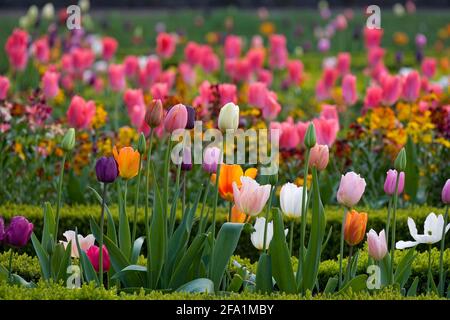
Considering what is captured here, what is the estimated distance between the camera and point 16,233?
3.95 meters

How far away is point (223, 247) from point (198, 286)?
17 cm

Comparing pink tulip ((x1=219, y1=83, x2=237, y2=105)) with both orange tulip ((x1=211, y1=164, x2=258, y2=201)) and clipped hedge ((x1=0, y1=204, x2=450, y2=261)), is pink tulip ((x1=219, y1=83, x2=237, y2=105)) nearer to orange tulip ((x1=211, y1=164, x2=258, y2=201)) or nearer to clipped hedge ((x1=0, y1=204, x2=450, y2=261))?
clipped hedge ((x1=0, y1=204, x2=450, y2=261))

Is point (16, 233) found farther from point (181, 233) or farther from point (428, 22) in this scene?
point (428, 22)

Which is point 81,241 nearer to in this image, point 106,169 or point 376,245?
point 106,169

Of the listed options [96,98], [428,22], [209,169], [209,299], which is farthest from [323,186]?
[428,22]

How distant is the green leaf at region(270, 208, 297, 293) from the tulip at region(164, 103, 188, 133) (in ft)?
1.54

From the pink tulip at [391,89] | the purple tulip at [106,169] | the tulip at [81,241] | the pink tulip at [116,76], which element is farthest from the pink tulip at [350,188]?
the pink tulip at [116,76]

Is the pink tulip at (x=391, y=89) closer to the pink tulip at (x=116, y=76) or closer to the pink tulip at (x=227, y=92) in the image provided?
the pink tulip at (x=227, y=92)

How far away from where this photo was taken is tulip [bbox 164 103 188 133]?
393 cm

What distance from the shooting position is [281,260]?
399 centimetres

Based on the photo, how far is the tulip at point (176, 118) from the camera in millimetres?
3932

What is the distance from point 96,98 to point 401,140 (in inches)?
198

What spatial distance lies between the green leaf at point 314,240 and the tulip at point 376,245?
17cm
